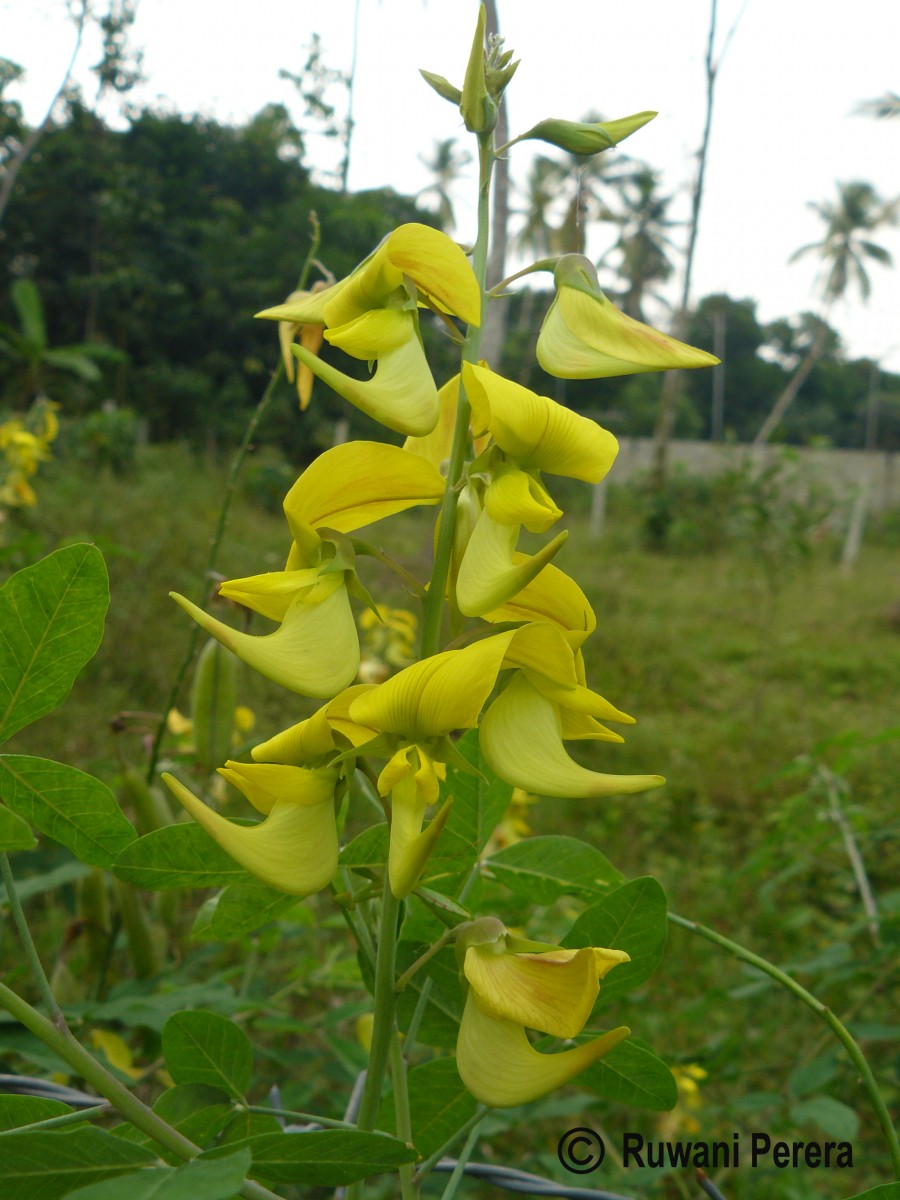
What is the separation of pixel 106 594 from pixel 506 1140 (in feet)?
6.22

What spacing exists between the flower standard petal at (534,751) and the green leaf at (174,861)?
0.49 ft

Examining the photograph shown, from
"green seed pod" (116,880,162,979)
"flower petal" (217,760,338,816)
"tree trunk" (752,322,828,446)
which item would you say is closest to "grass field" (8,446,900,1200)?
"green seed pod" (116,880,162,979)

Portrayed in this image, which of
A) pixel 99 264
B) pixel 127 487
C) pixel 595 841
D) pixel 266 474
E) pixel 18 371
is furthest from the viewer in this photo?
pixel 99 264

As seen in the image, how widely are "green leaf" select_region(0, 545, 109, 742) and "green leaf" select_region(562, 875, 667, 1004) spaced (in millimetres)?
288

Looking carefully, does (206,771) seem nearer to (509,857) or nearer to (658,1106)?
(509,857)

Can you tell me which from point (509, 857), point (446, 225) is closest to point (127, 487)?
point (446, 225)

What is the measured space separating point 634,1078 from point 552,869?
0.14m

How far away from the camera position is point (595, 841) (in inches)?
147

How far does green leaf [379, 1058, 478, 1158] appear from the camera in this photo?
0.54 meters

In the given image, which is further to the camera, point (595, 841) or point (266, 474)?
point (266, 474)

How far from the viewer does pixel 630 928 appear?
47 centimetres

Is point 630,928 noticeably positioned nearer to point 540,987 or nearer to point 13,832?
point 540,987

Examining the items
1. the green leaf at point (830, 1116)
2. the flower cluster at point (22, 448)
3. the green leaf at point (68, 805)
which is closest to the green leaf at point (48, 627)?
the green leaf at point (68, 805)

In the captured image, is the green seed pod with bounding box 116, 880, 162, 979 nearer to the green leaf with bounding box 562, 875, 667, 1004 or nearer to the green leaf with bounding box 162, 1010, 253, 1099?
the green leaf with bounding box 162, 1010, 253, 1099
